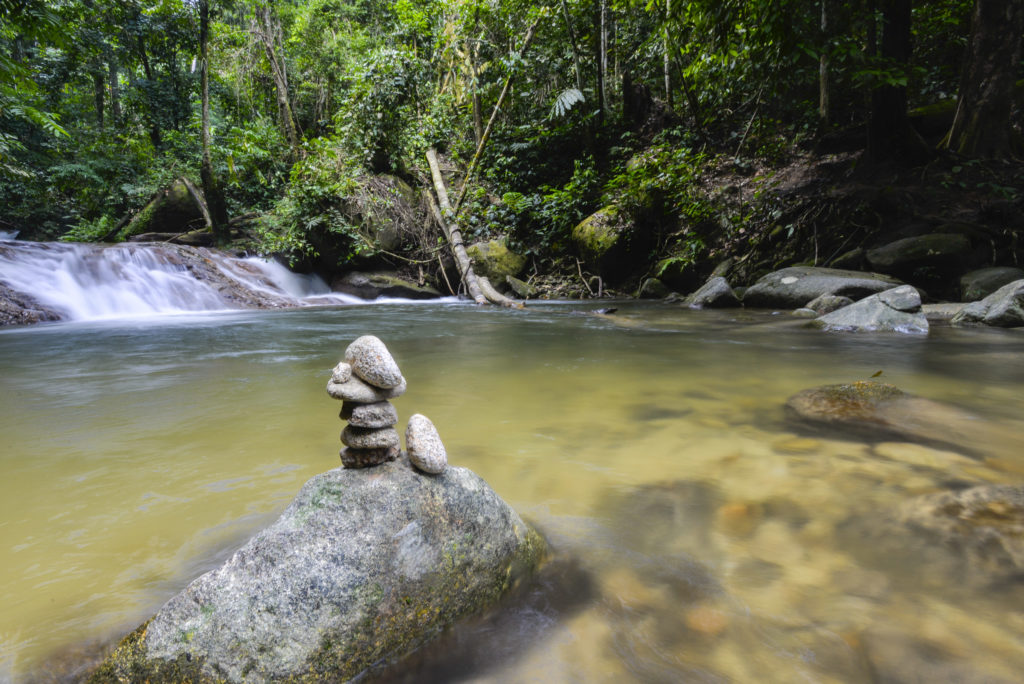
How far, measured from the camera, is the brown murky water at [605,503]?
4.28 feet

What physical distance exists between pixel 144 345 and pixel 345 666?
666cm

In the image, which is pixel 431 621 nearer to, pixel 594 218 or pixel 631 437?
pixel 631 437

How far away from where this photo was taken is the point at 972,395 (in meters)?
3.32

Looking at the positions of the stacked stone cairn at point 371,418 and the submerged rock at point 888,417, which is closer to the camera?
the stacked stone cairn at point 371,418

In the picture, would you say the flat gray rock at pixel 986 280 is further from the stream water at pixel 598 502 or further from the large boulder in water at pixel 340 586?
the large boulder in water at pixel 340 586

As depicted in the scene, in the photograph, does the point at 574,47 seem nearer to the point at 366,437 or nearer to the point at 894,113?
the point at 894,113

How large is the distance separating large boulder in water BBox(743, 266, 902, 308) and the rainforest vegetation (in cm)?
159

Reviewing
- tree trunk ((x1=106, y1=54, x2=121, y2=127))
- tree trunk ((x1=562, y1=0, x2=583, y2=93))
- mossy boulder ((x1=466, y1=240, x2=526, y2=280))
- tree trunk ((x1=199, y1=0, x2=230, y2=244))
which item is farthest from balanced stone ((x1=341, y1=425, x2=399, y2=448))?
tree trunk ((x1=106, y1=54, x2=121, y2=127))

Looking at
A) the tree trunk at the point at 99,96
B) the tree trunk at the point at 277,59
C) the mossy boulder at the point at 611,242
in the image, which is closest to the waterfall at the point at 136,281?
the tree trunk at the point at 277,59

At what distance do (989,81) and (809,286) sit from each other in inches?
184

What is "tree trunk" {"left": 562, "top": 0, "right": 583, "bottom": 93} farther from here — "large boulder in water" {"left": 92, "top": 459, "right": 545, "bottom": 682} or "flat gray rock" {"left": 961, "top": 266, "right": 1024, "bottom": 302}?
"large boulder in water" {"left": 92, "top": 459, "right": 545, "bottom": 682}

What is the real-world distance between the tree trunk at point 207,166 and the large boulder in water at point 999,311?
55.3 ft

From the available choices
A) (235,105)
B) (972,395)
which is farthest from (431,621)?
(235,105)

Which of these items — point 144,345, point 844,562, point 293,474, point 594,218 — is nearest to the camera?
point 844,562
